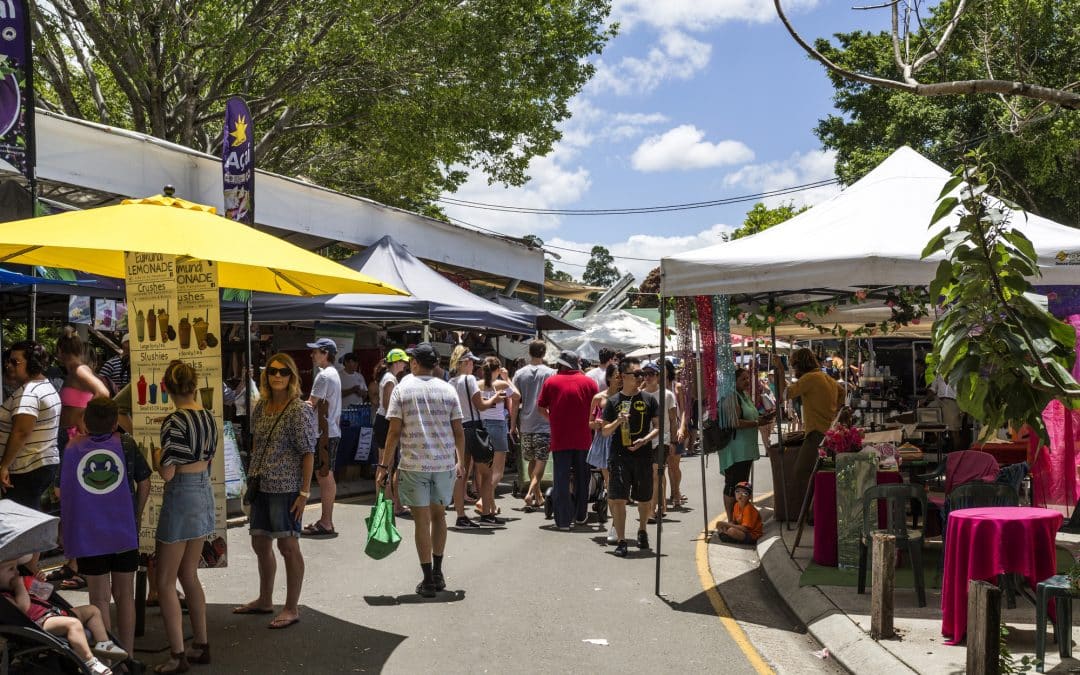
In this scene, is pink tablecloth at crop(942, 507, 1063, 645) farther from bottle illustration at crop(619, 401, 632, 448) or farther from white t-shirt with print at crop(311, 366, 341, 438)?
white t-shirt with print at crop(311, 366, 341, 438)

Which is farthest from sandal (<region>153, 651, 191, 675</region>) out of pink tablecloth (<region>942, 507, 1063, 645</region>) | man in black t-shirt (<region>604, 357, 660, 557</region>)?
man in black t-shirt (<region>604, 357, 660, 557</region>)

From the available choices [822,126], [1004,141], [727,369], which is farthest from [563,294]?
[727,369]

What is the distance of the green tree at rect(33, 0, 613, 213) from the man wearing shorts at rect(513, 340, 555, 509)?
758 centimetres

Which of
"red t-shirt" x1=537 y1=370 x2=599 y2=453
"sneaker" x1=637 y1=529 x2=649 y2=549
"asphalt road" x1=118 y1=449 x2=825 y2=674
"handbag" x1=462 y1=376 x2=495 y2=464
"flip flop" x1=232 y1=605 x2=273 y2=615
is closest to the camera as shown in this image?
"asphalt road" x1=118 y1=449 x2=825 y2=674

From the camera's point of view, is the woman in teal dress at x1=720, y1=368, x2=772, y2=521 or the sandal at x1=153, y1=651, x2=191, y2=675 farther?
the woman in teal dress at x1=720, y1=368, x2=772, y2=521

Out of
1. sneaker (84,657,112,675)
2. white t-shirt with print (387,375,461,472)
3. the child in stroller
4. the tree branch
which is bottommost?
sneaker (84,657,112,675)

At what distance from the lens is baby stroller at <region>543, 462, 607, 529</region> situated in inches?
481

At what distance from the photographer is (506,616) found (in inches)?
300

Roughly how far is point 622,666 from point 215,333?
11.5ft

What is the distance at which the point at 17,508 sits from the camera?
4.97 metres

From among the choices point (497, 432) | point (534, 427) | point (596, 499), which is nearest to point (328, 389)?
point (497, 432)

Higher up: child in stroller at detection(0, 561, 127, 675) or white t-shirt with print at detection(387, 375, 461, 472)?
white t-shirt with print at detection(387, 375, 461, 472)

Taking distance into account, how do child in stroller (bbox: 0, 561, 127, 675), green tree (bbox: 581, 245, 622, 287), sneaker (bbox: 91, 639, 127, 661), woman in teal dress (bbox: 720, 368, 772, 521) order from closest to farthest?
child in stroller (bbox: 0, 561, 127, 675) → sneaker (bbox: 91, 639, 127, 661) → woman in teal dress (bbox: 720, 368, 772, 521) → green tree (bbox: 581, 245, 622, 287)

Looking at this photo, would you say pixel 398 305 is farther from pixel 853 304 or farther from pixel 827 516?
pixel 827 516
